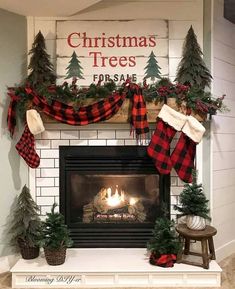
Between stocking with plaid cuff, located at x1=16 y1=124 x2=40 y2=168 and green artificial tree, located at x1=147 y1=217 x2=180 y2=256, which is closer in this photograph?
green artificial tree, located at x1=147 y1=217 x2=180 y2=256

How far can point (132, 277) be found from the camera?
7.69 feet

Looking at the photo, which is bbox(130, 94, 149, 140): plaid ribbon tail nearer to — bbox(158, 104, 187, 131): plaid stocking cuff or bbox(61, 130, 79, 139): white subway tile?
bbox(158, 104, 187, 131): plaid stocking cuff

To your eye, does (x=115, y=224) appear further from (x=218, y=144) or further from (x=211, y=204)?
(x=218, y=144)

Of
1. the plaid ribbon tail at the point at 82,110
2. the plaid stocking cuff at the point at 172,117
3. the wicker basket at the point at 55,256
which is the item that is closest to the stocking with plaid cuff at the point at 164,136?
the plaid stocking cuff at the point at 172,117

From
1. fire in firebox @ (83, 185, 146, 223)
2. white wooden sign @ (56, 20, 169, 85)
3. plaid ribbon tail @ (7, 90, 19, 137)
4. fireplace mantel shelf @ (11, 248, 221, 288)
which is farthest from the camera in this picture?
fire in firebox @ (83, 185, 146, 223)

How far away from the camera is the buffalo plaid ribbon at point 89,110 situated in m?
2.50

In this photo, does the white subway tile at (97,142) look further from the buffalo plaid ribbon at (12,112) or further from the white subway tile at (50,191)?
the buffalo plaid ribbon at (12,112)

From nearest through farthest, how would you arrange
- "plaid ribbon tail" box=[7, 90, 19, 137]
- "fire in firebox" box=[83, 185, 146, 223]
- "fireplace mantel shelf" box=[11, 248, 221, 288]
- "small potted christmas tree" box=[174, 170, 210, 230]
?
"fireplace mantel shelf" box=[11, 248, 221, 288]
"small potted christmas tree" box=[174, 170, 210, 230]
"plaid ribbon tail" box=[7, 90, 19, 137]
"fire in firebox" box=[83, 185, 146, 223]

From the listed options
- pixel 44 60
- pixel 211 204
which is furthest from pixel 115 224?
pixel 44 60

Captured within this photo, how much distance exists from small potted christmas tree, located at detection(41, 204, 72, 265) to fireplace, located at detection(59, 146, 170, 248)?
1.00 ft

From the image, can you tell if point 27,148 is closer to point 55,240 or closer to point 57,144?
point 57,144

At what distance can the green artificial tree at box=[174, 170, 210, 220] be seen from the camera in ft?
8.27

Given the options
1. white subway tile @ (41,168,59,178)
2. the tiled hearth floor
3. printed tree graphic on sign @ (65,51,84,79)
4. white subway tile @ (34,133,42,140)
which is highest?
printed tree graphic on sign @ (65,51,84,79)

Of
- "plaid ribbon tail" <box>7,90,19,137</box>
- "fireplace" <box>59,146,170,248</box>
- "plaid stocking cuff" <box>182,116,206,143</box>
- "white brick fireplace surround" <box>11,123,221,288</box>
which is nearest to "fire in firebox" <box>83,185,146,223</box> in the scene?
"fireplace" <box>59,146,170,248</box>
